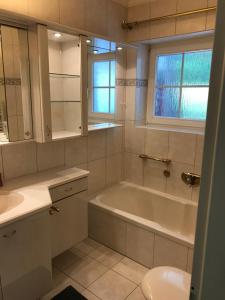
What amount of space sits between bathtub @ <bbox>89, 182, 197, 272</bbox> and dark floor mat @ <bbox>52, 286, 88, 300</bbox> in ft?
1.98

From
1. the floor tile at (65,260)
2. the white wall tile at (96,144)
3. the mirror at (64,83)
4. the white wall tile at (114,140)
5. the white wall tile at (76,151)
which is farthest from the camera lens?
the white wall tile at (114,140)

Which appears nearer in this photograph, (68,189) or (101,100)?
(68,189)

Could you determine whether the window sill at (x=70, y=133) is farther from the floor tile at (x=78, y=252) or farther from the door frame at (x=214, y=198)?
the door frame at (x=214, y=198)

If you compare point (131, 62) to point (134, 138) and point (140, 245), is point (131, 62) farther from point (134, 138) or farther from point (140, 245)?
point (140, 245)

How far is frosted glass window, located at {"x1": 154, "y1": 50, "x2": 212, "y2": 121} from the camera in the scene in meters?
2.38

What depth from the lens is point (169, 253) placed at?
2.00 m

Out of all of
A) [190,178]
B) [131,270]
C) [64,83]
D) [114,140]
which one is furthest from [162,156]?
[64,83]

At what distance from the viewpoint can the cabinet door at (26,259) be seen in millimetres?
1338

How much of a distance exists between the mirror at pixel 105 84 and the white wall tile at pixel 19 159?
67 cm

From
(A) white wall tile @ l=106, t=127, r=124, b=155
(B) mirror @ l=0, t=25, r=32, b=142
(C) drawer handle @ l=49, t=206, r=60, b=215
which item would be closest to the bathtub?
(A) white wall tile @ l=106, t=127, r=124, b=155

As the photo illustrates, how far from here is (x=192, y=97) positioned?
249 cm

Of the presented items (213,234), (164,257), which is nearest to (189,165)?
(164,257)

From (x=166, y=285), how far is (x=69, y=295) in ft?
2.73

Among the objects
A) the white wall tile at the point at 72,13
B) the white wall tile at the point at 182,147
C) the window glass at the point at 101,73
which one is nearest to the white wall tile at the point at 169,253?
the white wall tile at the point at 182,147
